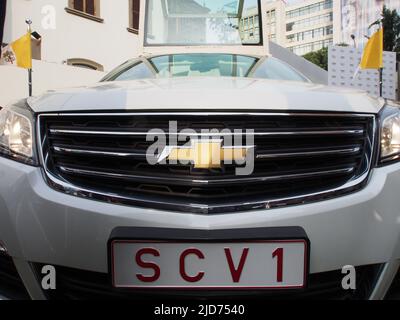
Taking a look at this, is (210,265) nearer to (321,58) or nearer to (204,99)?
(204,99)

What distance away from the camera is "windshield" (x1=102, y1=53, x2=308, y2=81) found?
9.10 feet

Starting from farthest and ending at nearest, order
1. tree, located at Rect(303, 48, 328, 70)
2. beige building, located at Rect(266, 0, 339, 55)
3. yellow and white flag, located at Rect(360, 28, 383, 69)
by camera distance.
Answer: beige building, located at Rect(266, 0, 339, 55)
tree, located at Rect(303, 48, 328, 70)
yellow and white flag, located at Rect(360, 28, 383, 69)

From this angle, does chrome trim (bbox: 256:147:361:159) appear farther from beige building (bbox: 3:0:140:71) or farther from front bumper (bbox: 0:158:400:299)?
beige building (bbox: 3:0:140:71)

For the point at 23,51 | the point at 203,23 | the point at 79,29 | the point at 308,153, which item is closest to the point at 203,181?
the point at 308,153

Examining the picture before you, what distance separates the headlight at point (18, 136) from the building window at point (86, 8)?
40.7 feet

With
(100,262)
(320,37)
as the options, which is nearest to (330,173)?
(100,262)

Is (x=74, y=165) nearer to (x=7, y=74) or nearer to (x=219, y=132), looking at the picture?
(x=219, y=132)

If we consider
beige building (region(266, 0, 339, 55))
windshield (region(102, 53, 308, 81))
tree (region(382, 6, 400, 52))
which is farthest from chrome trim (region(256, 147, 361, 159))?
beige building (region(266, 0, 339, 55))

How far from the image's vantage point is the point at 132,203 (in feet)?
4.67

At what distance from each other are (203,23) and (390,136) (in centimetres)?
294

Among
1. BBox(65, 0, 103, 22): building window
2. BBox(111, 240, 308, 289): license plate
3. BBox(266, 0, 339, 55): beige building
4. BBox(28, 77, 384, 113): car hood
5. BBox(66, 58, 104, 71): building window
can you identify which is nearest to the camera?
BBox(111, 240, 308, 289): license plate

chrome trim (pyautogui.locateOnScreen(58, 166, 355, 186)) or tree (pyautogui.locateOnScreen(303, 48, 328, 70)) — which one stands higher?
tree (pyautogui.locateOnScreen(303, 48, 328, 70))

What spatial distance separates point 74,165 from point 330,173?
0.88m

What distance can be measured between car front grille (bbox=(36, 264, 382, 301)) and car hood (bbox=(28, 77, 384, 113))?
22.0 inches
